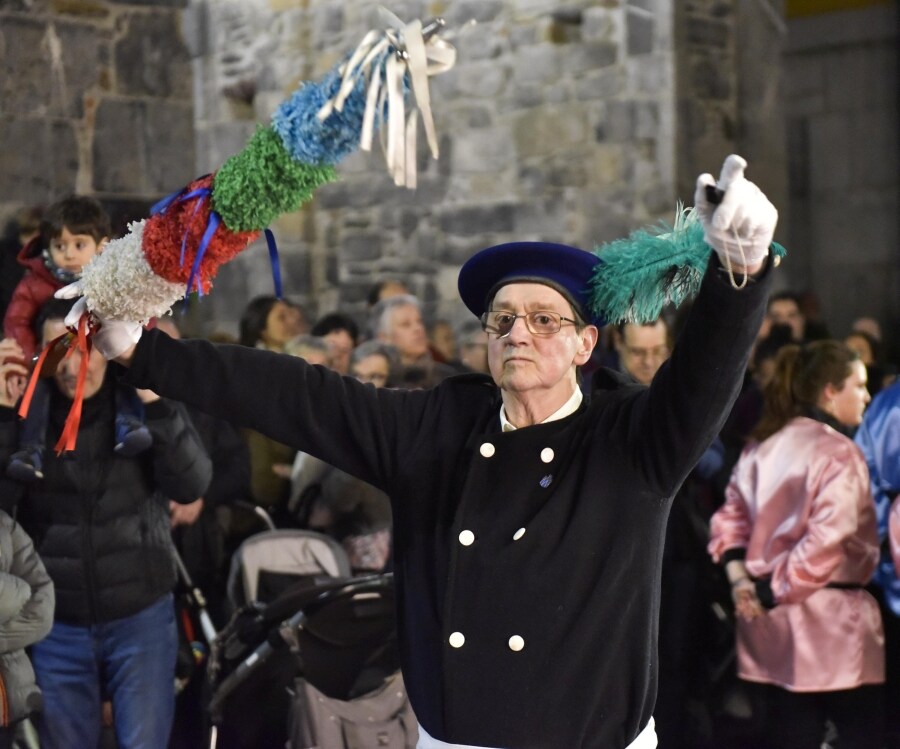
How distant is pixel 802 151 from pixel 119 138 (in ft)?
18.1

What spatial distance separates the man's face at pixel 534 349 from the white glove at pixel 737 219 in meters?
0.49

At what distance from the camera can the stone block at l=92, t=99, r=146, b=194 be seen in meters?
9.65

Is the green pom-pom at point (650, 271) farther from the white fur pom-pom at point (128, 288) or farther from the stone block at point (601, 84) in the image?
the stone block at point (601, 84)

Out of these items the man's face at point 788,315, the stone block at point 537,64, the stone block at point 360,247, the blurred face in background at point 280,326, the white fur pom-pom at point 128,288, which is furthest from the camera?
the stone block at point 360,247

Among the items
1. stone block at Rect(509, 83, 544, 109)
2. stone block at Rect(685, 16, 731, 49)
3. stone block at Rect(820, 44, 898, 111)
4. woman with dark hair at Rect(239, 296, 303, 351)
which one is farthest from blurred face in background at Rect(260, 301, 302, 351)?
stone block at Rect(820, 44, 898, 111)

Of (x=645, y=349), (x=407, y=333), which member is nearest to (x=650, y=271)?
(x=645, y=349)

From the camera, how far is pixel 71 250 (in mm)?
4598

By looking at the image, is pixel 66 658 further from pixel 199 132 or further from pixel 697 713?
pixel 199 132

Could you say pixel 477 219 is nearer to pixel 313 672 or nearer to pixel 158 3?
pixel 158 3

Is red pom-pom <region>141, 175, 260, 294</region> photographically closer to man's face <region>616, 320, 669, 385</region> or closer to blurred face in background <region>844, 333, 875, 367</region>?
man's face <region>616, 320, 669, 385</region>

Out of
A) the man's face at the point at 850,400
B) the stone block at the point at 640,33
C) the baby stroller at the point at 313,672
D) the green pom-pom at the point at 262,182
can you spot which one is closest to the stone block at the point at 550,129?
the stone block at the point at 640,33

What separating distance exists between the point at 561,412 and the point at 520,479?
18 centimetres

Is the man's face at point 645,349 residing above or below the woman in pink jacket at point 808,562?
above

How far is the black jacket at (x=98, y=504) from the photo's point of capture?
4.33 m
